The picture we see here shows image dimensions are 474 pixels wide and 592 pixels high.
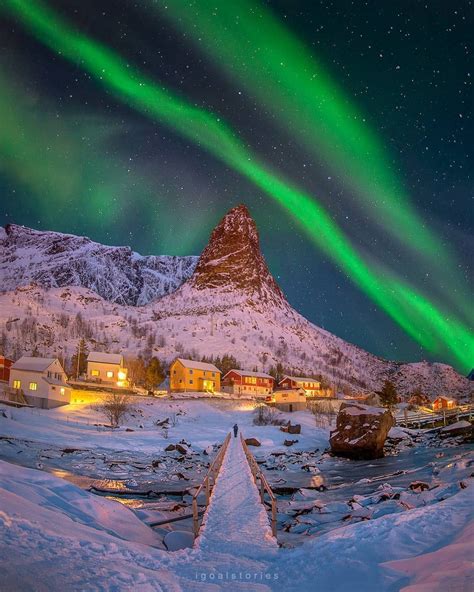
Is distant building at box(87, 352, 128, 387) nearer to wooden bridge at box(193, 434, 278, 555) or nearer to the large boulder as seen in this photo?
the large boulder

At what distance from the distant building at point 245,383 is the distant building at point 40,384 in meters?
51.1

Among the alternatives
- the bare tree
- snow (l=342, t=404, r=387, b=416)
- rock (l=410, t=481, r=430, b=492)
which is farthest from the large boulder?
the bare tree

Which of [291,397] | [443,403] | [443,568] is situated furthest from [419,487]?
[443,403]

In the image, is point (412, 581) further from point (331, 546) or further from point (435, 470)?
point (435, 470)

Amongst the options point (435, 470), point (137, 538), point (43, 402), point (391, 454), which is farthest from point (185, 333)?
point (137, 538)

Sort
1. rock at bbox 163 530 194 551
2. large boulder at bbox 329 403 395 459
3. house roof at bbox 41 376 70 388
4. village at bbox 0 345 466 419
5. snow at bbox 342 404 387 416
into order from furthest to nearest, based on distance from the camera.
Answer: village at bbox 0 345 466 419 → house roof at bbox 41 376 70 388 → snow at bbox 342 404 387 416 → large boulder at bbox 329 403 395 459 → rock at bbox 163 530 194 551

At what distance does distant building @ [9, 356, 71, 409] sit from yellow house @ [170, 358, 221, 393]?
3768 cm

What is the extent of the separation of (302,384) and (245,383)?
16344 mm

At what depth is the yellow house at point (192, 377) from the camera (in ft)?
319

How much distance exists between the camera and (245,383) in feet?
354

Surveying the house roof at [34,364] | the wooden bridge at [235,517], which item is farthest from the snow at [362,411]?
the house roof at [34,364]

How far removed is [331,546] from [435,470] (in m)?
18.3

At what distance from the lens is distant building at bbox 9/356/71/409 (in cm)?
5688

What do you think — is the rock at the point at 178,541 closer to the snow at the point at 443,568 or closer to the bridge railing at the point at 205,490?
the bridge railing at the point at 205,490
